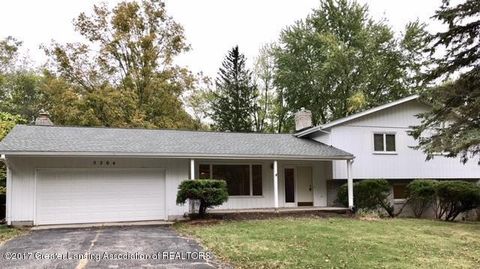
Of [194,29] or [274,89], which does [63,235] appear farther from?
[274,89]

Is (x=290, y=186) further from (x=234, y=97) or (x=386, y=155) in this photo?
(x=234, y=97)

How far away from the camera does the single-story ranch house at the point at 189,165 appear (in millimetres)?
13453

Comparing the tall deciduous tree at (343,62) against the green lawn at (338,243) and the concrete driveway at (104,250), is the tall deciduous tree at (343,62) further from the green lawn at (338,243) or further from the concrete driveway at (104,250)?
the concrete driveway at (104,250)

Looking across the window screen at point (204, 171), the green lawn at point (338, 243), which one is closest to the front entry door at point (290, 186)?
the window screen at point (204, 171)

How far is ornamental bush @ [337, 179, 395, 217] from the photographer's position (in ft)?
52.5

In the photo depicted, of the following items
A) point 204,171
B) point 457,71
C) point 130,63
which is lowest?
point 204,171

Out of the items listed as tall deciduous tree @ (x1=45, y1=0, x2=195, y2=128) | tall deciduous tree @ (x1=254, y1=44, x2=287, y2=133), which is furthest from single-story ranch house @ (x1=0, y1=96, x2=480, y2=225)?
tall deciduous tree @ (x1=254, y1=44, x2=287, y2=133)

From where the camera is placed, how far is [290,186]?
17.5 metres

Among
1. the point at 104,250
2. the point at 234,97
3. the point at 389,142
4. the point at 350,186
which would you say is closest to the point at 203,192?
the point at 104,250

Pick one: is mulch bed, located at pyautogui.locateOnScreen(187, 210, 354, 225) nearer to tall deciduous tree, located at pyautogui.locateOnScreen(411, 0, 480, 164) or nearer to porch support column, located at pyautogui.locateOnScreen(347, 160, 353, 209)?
porch support column, located at pyautogui.locateOnScreen(347, 160, 353, 209)

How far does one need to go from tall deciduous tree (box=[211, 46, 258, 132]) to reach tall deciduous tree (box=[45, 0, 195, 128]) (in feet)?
17.4

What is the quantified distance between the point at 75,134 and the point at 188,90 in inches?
599

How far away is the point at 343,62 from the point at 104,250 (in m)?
24.8

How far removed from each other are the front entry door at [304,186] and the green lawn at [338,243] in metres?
3.85
